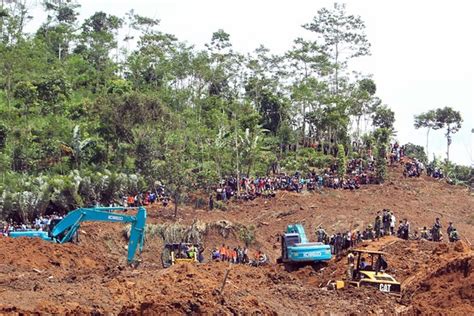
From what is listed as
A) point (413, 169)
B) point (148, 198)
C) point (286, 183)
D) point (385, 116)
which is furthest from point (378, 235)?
point (385, 116)

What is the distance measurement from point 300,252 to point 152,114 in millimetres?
21415

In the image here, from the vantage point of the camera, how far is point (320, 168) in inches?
2271

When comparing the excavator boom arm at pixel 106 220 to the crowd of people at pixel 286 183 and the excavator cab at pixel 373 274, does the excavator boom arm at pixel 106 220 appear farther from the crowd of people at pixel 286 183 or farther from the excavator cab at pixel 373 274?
the crowd of people at pixel 286 183

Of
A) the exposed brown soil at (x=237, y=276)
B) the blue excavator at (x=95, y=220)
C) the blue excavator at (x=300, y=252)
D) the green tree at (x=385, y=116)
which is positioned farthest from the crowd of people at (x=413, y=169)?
the blue excavator at (x=95, y=220)

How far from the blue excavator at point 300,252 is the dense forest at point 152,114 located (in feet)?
39.8

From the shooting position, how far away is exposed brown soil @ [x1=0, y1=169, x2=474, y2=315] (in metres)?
19.9

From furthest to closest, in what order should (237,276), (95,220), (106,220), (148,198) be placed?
(148,198) → (95,220) → (106,220) → (237,276)

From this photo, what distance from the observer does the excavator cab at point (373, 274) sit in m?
26.7

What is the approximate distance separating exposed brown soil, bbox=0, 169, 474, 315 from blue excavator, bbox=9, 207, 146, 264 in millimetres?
663

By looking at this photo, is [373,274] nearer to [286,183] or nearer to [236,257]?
[236,257]

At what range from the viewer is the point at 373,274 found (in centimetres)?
2734

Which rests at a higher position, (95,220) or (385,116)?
(385,116)

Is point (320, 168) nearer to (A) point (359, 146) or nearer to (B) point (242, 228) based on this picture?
(A) point (359, 146)

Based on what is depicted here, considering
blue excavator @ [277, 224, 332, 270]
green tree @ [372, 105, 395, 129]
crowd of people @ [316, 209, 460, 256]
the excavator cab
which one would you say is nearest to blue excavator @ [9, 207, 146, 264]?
blue excavator @ [277, 224, 332, 270]
